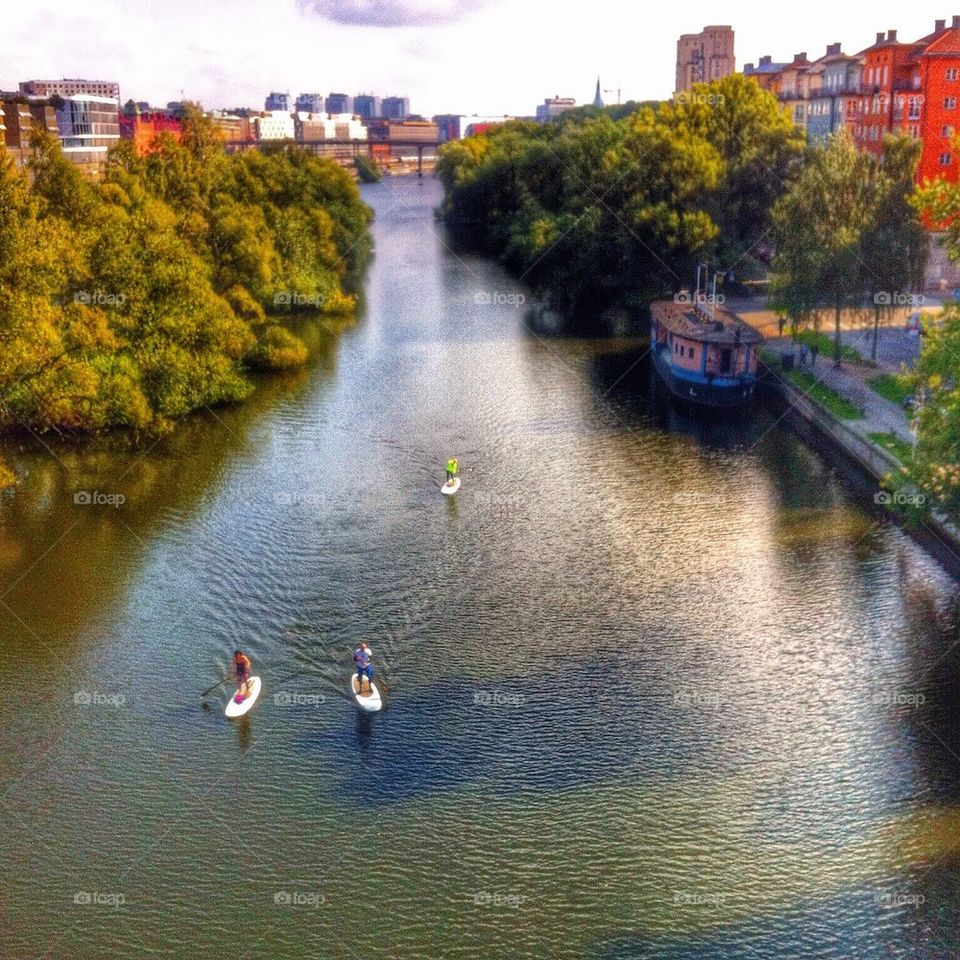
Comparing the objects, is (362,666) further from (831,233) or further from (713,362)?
(831,233)

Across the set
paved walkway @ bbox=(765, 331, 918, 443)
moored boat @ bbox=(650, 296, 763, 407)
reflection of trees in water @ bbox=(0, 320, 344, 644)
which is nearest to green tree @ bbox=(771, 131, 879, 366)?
paved walkway @ bbox=(765, 331, 918, 443)

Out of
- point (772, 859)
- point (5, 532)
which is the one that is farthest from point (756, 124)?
point (772, 859)

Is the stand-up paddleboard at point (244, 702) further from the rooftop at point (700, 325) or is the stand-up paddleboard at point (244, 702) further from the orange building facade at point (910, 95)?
the orange building facade at point (910, 95)

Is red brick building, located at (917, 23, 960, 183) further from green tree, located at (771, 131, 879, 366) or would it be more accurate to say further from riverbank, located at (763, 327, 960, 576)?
green tree, located at (771, 131, 879, 366)

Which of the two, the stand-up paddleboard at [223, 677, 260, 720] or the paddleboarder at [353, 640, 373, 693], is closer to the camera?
the stand-up paddleboard at [223, 677, 260, 720]

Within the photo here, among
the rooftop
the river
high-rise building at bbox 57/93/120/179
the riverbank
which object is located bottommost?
the river

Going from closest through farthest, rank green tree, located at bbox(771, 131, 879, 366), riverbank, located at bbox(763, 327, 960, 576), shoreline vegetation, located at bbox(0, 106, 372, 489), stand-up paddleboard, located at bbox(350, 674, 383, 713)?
stand-up paddleboard, located at bbox(350, 674, 383, 713), riverbank, located at bbox(763, 327, 960, 576), shoreline vegetation, located at bbox(0, 106, 372, 489), green tree, located at bbox(771, 131, 879, 366)

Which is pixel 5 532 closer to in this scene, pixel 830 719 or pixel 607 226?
pixel 830 719
